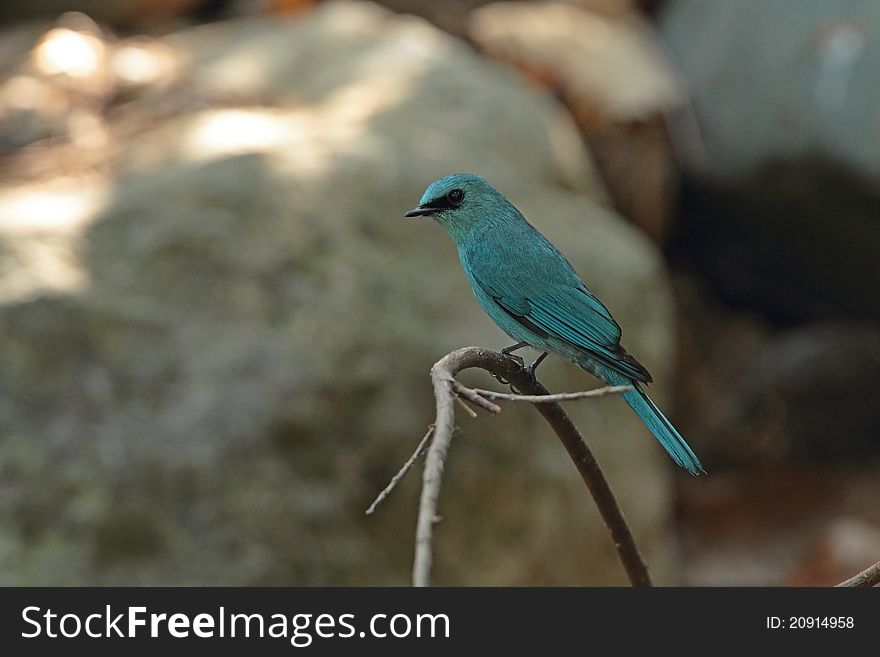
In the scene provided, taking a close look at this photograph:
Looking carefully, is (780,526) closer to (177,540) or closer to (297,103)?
(297,103)

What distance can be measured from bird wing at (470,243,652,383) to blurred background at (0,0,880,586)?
2.44 meters

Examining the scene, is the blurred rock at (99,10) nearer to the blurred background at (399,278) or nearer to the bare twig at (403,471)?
the blurred background at (399,278)

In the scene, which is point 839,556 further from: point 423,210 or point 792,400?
point 423,210

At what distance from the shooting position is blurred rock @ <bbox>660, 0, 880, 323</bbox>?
8.21m

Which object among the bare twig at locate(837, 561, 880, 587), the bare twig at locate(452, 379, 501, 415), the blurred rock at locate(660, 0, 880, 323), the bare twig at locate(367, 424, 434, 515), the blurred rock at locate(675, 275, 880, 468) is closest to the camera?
the bare twig at locate(367, 424, 434, 515)

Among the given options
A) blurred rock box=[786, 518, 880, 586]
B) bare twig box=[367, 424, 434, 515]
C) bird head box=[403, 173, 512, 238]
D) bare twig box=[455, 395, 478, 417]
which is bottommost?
blurred rock box=[786, 518, 880, 586]

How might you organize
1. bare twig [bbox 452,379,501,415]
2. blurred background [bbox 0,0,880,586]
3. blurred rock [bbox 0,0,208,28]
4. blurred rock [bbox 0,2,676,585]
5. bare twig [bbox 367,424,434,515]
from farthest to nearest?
blurred rock [bbox 0,0,208,28]
blurred background [bbox 0,0,880,586]
blurred rock [bbox 0,2,676,585]
bare twig [bbox 452,379,501,415]
bare twig [bbox 367,424,434,515]

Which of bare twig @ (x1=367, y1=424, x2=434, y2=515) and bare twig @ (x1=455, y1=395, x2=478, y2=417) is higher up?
bare twig @ (x1=455, y1=395, x2=478, y2=417)

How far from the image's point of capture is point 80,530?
448 centimetres

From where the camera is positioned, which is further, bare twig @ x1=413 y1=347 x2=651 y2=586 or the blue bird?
the blue bird

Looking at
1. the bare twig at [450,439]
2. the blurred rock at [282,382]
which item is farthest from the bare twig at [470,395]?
the blurred rock at [282,382]

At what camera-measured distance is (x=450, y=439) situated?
1.66m

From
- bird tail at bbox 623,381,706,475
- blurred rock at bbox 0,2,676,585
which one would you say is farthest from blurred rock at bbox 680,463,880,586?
bird tail at bbox 623,381,706,475

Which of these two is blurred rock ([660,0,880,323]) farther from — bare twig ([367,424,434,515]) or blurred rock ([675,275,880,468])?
bare twig ([367,424,434,515])
